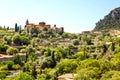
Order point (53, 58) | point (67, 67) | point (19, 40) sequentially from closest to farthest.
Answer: point (67, 67), point (53, 58), point (19, 40)

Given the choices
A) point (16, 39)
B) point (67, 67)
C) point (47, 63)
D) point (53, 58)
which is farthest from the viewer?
point (16, 39)

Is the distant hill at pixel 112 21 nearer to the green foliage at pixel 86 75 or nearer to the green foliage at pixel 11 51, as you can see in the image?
the green foliage at pixel 11 51

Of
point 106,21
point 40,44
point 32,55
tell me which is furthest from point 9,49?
point 106,21

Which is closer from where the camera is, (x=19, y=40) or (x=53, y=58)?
(x=53, y=58)

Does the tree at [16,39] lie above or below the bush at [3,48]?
above

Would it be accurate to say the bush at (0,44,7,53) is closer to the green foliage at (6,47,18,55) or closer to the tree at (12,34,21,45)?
the green foliage at (6,47,18,55)

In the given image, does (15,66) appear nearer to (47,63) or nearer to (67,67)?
(47,63)

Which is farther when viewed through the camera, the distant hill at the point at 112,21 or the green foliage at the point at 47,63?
the distant hill at the point at 112,21

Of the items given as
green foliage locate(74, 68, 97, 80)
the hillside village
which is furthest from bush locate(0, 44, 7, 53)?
green foliage locate(74, 68, 97, 80)

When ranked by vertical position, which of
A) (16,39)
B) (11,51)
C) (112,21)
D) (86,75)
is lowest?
(11,51)

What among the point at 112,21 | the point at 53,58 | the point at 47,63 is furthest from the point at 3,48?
the point at 112,21

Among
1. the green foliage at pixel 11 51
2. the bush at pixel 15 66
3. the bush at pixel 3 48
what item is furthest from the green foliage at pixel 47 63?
the bush at pixel 3 48

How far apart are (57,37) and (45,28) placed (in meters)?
6.48

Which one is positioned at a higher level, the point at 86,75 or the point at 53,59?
the point at 86,75
